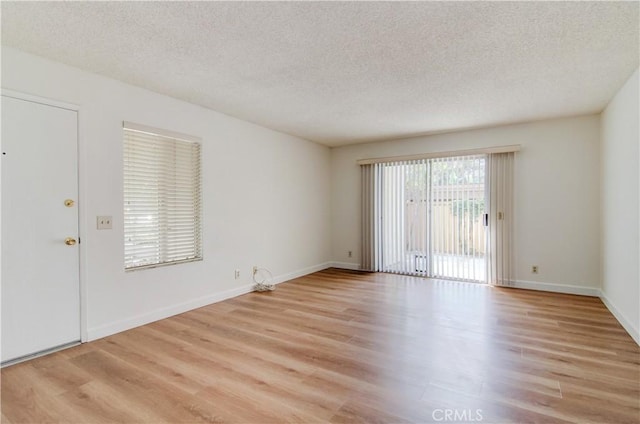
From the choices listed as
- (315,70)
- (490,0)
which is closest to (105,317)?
(315,70)

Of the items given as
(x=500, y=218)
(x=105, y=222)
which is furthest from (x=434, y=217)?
(x=105, y=222)

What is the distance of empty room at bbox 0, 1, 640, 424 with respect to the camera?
2102 millimetres

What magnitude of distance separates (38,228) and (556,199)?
6.14 m

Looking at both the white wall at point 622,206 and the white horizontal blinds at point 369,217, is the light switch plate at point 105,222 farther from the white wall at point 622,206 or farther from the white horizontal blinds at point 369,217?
the white wall at point 622,206

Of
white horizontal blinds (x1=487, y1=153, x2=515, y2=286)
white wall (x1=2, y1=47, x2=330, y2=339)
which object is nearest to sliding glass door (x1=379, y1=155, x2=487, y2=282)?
white horizontal blinds (x1=487, y1=153, x2=515, y2=286)

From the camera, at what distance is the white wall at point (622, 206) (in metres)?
2.95

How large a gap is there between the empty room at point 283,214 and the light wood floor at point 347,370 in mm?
22

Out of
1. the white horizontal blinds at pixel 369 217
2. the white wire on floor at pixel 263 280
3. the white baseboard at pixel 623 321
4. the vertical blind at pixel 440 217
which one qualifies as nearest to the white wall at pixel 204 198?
the white wire on floor at pixel 263 280

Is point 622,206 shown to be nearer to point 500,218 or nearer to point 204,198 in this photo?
point 500,218

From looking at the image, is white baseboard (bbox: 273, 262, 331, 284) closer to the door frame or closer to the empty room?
the empty room

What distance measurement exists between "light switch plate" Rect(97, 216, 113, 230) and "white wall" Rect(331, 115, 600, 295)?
5059 mm

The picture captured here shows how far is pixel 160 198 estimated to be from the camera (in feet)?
11.9

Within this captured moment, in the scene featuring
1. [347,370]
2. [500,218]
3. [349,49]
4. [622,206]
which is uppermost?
[349,49]

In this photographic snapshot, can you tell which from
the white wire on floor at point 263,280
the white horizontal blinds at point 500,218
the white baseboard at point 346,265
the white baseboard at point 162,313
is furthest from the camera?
the white baseboard at point 346,265
